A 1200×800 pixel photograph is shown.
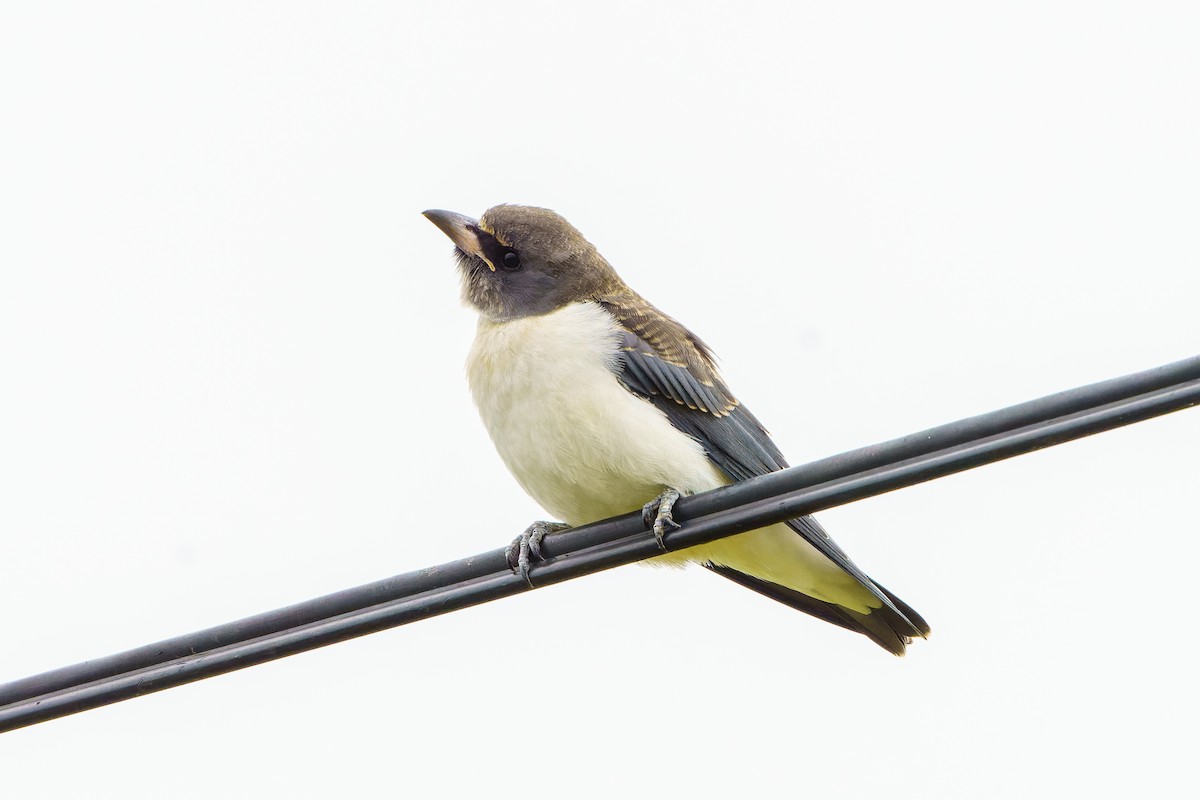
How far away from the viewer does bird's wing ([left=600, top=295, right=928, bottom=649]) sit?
7660 mm

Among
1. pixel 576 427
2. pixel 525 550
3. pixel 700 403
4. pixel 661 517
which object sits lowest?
pixel 525 550

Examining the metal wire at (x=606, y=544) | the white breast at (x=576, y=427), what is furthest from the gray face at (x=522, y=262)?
the metal wire at (x=606, y=544)

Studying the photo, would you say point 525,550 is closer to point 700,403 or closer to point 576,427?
point 576,427

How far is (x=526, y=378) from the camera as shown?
24.5ft

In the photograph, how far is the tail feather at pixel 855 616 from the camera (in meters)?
8.10

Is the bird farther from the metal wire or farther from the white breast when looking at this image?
the metal wire

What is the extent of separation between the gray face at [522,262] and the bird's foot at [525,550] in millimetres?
1660

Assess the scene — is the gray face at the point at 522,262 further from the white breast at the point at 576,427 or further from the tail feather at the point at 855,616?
the tail feather at the point at 855,616

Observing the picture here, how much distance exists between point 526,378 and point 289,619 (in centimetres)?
230

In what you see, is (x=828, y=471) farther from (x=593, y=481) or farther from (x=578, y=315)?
(x=578, y=315)

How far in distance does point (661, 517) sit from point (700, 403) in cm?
169

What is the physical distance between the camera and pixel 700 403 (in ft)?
26.0

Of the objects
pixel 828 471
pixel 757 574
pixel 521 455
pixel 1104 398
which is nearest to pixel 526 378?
pixel 521 455

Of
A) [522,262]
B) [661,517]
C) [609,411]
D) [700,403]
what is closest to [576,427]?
[609,411]
